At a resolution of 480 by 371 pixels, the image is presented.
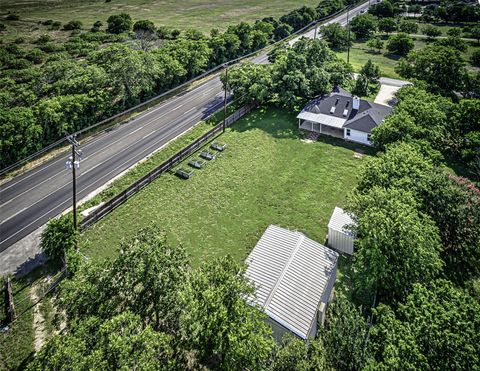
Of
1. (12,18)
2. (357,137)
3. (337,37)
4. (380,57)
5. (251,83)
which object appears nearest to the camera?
(357,137)

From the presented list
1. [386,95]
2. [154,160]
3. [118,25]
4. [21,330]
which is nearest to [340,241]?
[154,160]

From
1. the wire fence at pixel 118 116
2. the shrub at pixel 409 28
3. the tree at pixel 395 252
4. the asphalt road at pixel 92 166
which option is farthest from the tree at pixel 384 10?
the tree at pixel 395 252

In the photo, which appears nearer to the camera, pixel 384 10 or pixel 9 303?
pixel 9 303

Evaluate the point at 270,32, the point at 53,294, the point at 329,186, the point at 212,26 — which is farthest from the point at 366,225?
the point at 212,26

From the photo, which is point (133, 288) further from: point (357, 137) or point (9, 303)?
point (357, 137)

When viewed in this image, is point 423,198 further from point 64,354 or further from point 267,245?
point 64,354

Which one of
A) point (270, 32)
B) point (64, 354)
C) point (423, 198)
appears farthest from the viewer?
point (270, 32)
